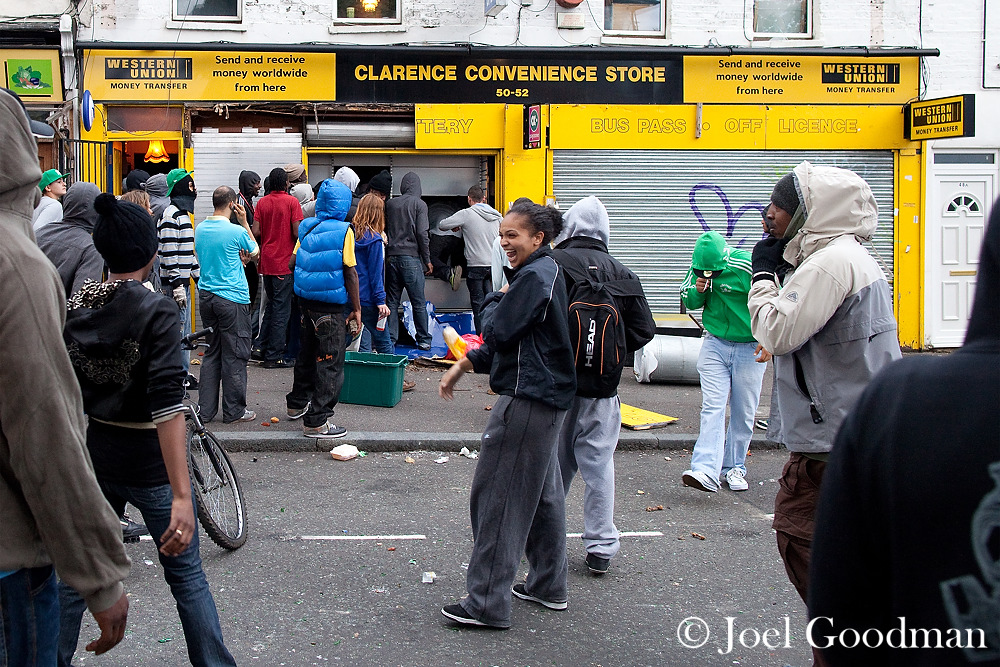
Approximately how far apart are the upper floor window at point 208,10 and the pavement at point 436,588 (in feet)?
27.1

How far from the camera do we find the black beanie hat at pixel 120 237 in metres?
3.56

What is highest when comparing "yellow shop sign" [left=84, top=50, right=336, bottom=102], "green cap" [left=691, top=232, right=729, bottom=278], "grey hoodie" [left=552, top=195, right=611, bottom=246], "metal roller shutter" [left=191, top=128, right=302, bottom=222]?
"yellow shop sign" [left=84, top=50, right=336, bottom=102]

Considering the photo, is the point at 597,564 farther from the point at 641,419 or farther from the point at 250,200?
the point at 250,200

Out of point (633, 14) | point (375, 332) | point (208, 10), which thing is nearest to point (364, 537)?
point (375, 332)

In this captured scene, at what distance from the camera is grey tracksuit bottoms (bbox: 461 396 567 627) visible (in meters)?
4.55

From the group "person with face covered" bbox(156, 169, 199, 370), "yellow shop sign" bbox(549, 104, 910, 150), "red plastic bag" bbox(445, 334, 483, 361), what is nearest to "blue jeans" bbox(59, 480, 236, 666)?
"person with face covered" bbox(156, 169, 199, 370)

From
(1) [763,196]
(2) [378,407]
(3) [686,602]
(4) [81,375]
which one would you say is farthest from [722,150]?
(4) [81,375]

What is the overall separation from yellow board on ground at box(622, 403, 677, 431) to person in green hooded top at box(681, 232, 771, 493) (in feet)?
6.17

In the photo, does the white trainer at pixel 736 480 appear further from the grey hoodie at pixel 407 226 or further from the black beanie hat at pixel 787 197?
the grey hoodie at pixel 407 226

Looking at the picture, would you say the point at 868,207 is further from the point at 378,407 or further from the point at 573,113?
the point at 573,113

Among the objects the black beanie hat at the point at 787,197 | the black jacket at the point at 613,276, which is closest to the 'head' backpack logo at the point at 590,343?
the black jacket at the point at 613,276

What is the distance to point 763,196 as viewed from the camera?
14141 mm

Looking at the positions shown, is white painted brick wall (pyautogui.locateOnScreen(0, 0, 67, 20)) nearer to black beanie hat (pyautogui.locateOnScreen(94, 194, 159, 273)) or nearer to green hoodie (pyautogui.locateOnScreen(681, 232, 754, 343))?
green hoodie (pyautogui.locateOnScreen(681, 232, 754, 343))

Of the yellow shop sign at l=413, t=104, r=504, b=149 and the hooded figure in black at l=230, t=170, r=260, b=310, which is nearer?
the hooded figure in black at l=230, t=170, r=260, b=310
